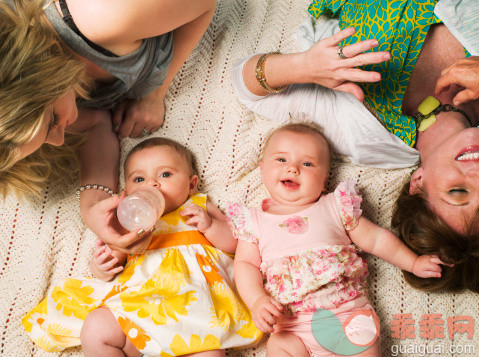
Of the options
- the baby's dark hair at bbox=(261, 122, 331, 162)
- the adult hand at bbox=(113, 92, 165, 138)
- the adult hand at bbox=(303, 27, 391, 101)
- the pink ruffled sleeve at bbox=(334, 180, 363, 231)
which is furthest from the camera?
the adult hand at bbox=(113, 92, 165, 138)

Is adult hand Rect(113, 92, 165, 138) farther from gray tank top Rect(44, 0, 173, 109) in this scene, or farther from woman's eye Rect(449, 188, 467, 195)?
woman's eye Rect(449, 188, 467, 195)

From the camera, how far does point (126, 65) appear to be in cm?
147

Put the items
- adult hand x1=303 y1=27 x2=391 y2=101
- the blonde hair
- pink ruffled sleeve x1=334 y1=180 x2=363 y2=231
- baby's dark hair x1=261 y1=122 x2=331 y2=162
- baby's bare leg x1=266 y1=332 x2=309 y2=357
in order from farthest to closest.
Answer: baby's dark hair x1=261 y1=122 x2=331 y2=162 < pink ruffled sleeve x1=334 y1=180 x2=363 y2=231 < baby's bare leg x1=266 y1=332 x2=309 y2=357 < adult hand x1=303 y1=27 x2=391 y2=101 < the blonde hair

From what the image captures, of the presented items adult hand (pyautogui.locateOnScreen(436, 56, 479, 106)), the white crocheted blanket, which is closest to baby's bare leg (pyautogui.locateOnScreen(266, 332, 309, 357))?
the white crocheted blanket

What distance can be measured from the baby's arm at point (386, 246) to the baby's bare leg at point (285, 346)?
1.32 feet

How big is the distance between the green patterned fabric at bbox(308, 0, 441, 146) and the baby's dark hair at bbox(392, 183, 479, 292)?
28cm

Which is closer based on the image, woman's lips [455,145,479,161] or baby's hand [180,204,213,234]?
woman's lips [455,145,479,161]

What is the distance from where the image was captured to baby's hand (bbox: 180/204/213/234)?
156 centimetres

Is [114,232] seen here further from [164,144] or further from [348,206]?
[348,206]

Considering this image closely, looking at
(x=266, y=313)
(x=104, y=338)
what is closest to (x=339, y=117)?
(x=266, y=313)

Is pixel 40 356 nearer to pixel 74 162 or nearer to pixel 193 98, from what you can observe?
pixel 74 162

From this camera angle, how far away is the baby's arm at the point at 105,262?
1.50 metres

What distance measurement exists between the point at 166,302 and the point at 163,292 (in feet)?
0.11

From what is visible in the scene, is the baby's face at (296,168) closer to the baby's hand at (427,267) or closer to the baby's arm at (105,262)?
the baby's hand at (427,267)
